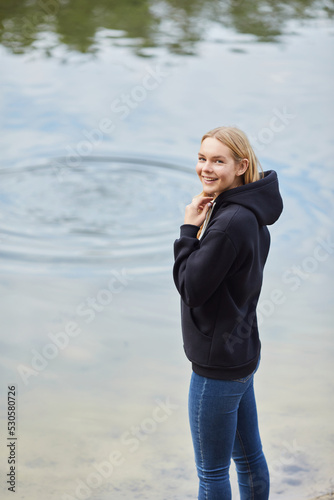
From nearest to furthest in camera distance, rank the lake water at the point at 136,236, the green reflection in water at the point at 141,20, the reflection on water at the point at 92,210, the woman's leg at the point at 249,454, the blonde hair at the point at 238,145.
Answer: the blonde hair at the point at 238,145, the woman's leg at the point at 249,454, the lake water at the point at 136,236, the reflection on water at the point at 92,210, the green reflection in water at the point at 141,20

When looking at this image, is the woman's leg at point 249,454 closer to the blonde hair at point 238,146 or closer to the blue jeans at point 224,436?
the blue jeans at point 224,436

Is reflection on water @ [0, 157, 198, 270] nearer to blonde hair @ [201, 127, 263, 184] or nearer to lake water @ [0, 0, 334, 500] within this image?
lake water @ [0, 0, 334, 500]

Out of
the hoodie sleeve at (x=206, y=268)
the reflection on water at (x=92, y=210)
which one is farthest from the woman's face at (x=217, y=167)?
the reflection on water at (x=92, y=210)

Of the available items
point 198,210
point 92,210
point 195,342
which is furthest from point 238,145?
point 92,210

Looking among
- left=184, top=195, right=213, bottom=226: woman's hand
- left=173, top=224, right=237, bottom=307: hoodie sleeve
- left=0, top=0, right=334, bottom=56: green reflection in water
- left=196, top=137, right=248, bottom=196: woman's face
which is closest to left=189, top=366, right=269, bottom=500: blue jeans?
left=173, top=224, right=237, bottom=307: hoodie sleeve

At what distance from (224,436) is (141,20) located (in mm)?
8243

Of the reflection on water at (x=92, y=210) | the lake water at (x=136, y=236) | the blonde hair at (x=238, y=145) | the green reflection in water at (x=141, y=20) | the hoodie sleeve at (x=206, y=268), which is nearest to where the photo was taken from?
the hoodie sleeve at (x=206, y=268)

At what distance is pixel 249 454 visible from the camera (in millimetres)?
2176

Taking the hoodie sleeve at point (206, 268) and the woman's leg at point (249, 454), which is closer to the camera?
the hoodie sleeve at point (206, 268)

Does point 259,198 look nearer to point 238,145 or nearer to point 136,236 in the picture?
point 238,145

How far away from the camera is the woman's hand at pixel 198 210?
2010 millimetres

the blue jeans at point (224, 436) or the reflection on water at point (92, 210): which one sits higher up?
the blue jeans at point (224, 436)

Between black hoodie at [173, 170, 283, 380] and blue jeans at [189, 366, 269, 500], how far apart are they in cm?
5

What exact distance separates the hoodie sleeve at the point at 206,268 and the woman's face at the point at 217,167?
0.55 feet
